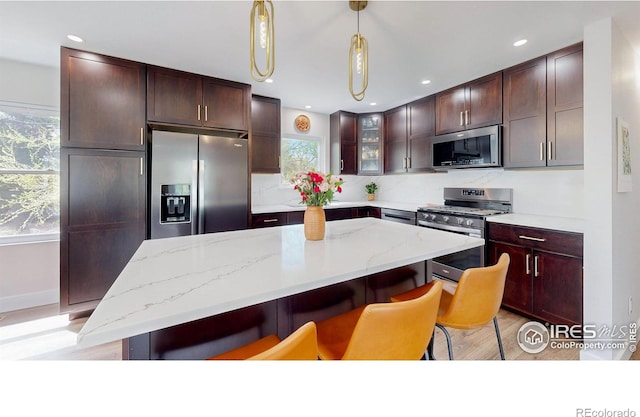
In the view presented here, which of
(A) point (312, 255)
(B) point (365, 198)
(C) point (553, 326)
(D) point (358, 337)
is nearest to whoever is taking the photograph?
(D) point (358, 337)

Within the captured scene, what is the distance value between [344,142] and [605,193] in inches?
122

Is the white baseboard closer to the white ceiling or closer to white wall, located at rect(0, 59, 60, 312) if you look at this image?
white wall, located at rect(0, 59, 60, 312)

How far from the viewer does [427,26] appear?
6.57 feet

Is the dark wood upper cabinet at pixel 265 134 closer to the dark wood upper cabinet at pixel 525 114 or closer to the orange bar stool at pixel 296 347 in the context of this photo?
the dark wood upper cabinet at pixel 525 114

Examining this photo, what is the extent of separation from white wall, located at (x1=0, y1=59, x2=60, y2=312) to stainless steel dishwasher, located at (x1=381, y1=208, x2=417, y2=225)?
3977mm

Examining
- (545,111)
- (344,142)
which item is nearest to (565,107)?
(545,111)

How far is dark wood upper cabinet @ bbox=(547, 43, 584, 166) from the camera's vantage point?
2.21 meters

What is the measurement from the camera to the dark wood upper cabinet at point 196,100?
8.85ft

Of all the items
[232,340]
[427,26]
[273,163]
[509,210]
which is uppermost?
[427,26]

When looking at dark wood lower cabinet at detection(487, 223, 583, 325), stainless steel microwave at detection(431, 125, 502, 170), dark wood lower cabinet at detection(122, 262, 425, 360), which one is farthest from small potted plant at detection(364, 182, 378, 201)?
dark wood lower cabinet at detection(122, 262, 425, 360)

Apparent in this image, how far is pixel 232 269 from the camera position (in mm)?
1058
